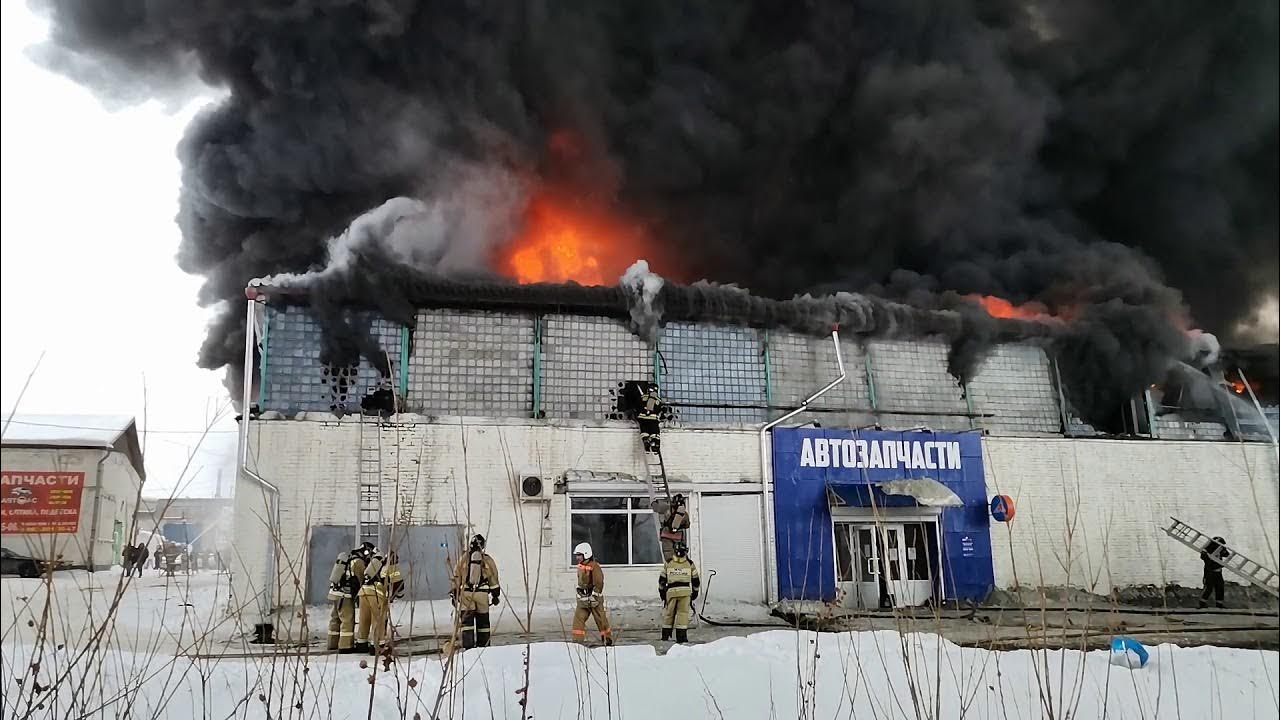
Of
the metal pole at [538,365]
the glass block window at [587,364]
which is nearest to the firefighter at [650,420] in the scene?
the glass block window at [587,364]

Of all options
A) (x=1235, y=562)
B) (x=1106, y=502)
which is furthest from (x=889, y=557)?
(x=1235, y=562)

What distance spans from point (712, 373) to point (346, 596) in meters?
6.76

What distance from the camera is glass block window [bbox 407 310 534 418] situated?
12.2 meters

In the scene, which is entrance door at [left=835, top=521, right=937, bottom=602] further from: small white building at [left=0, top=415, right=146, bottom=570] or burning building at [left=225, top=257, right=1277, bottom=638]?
small white building at [left=0, top=415, right=146, bottom=570]

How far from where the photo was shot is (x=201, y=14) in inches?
534

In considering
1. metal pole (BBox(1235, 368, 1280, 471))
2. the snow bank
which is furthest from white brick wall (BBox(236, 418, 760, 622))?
metal pole (BBox(1235, 368, 1280, 471))

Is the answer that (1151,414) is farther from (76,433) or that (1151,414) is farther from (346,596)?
(76,433)

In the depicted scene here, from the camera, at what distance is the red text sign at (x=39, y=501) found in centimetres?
320

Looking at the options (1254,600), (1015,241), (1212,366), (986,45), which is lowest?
(1254,600)

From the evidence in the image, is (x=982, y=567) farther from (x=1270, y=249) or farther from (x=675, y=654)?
(x=1270, y=249)

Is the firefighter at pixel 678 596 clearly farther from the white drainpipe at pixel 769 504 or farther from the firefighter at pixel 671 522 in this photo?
the white drainpipe at pixel 769 504

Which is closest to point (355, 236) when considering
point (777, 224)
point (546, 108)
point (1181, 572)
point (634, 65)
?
point (546, 108)

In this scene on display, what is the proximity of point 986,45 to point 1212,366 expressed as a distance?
5.75m

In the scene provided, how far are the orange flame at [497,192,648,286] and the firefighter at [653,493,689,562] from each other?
4111 mm
